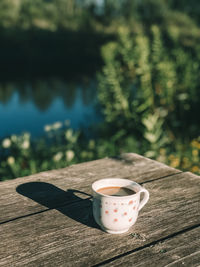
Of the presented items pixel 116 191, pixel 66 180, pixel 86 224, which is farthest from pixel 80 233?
pixel 66 180

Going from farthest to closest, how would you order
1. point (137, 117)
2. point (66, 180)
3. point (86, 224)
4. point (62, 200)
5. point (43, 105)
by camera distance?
point (43, 105) → point (137, 117) → point (66, 180) → point (62, 200) → point (86, 224)

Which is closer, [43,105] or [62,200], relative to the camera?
[62,200]

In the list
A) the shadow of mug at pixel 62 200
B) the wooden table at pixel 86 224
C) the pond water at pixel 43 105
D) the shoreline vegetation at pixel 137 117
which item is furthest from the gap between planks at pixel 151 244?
the pond water at pixel 43 105

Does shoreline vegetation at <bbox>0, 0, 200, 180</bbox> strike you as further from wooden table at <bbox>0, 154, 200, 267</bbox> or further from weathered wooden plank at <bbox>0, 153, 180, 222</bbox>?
wooden table at <bbox>0, 154, 200, 267</bbox>

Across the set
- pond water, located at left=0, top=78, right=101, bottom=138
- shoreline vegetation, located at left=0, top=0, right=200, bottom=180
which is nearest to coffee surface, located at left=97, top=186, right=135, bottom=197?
shoreline vegetation, located at left=0, top=0, right=200, bottom=180

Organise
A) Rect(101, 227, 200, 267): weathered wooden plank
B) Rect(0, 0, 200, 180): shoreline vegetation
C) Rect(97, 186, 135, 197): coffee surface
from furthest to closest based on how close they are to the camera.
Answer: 1. Rect(0, 0, 200, 180): shoreline vegetation
2. Rect(97, 186, 135, 197): coffee surface
3. Rect(101, 227, 200, 267): weathered wooden plank

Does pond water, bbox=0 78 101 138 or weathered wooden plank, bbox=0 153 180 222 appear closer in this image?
weathered wooden plank, bbox=0 153 180 222

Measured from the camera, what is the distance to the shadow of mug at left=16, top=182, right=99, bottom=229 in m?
0.96

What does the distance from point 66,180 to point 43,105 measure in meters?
6.19

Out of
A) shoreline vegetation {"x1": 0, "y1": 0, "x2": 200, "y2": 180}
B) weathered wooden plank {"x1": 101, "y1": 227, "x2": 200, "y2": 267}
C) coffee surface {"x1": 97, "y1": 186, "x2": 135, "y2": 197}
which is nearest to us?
weathered wooden plank {"x1": 101, "y1": 227, "x2": 200, "y2": 267}

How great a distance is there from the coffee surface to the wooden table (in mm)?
85

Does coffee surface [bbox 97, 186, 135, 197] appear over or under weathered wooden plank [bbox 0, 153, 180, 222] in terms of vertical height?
over

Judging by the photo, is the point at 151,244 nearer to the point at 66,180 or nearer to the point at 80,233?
the point at 80,233

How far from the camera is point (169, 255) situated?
80 cm
